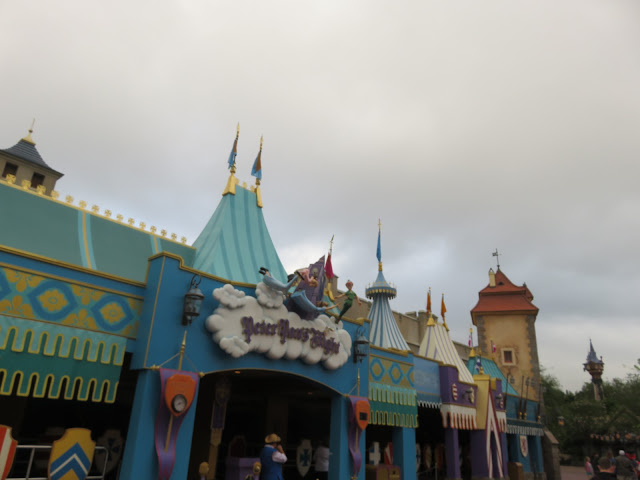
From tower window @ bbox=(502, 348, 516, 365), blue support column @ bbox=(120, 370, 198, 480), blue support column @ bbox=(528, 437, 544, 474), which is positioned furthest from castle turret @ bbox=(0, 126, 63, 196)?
tower window @ bbox=(502, 348, 516, 365)

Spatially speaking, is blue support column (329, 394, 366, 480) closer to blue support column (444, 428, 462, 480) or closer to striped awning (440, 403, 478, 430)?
striped awning (440, 403, 478, 430)

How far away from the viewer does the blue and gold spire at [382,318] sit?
65.1 feet

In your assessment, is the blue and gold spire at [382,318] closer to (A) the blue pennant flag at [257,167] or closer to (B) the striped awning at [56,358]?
(A) the blue pennant flag at [257,167]

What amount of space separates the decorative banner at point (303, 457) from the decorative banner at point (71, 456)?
29.3ft

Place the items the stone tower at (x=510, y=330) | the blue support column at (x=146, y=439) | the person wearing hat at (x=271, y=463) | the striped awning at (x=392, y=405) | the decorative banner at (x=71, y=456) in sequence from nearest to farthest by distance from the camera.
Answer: the decorative banner at (x=71, y=456), the person wearing hat at (x=271, y=463), the blue support column at (x=146, y=439), the striped awning at (x=392, y=405), the stone tower at (x=510, y=330)

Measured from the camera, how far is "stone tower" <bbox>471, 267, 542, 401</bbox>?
3191 centimetres

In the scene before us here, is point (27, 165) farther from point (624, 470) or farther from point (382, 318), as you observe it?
point (624, 470)

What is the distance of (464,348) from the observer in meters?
41.2

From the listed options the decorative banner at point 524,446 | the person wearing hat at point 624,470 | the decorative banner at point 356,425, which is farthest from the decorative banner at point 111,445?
the decorative banner at point 524,446

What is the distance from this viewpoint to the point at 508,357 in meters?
33.3

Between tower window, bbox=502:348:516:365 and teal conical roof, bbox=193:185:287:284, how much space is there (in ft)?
78.3

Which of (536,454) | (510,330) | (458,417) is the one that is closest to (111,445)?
(458,417)

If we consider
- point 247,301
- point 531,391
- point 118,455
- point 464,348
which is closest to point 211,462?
point 118,455

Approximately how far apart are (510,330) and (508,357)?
2002mm
